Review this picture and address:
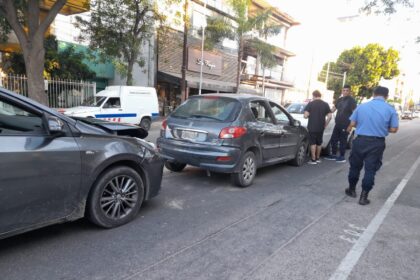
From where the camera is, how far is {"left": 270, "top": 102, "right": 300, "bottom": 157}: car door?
21.8ft

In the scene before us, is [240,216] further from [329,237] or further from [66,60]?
[66,60]

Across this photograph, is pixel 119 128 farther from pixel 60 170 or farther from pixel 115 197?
pixel 60 170

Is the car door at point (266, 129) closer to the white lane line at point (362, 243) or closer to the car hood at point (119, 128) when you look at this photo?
the car hood at point (119, 128)

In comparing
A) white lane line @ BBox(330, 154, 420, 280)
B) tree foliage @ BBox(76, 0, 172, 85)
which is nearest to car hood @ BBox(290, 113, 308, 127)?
white lane line @ BBox(330, 154, 420, 280)

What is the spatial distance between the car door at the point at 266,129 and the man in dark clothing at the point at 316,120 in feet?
5.76

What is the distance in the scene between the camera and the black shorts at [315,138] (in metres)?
7.97

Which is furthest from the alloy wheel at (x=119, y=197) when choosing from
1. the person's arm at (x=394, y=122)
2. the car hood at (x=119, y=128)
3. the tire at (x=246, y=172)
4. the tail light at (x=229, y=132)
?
the person's arm at (x=394, y=122)

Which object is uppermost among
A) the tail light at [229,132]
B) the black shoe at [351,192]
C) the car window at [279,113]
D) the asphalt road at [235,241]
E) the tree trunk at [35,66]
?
the tree trunk at [35,66]

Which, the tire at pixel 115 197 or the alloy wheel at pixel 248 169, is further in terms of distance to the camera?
the alloy wheel at pixel 248 169

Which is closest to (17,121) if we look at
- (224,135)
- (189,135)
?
(189,135)

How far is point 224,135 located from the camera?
206 inches

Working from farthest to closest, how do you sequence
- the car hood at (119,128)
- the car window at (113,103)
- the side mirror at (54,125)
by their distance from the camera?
1. the car window at (113,103)
2. the car hood at (119,128)
3. the side mirror at (54,125)

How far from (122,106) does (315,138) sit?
887cm

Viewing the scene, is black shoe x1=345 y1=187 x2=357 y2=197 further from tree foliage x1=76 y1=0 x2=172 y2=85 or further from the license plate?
tree foliage x1=76 y1=0 x2=172 y2=85
